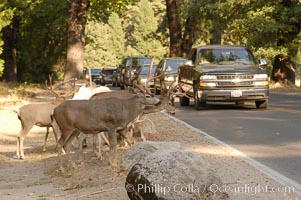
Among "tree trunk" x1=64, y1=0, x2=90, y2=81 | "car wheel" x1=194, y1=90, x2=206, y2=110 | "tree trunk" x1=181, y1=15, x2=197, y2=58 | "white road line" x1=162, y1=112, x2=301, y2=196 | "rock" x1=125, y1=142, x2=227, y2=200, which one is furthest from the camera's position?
"tree trunk" x1=181, y1=15, x2=197, y2=58

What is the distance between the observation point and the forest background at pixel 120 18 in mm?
33469

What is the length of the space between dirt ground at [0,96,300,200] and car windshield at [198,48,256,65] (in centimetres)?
614

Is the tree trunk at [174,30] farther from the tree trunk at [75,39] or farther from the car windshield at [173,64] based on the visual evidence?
the car windshield at [173,64]

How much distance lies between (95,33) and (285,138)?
289ft

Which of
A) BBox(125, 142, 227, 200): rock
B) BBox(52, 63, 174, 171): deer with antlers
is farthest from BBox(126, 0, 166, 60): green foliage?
BBox(125, 142, 227, 200): rock

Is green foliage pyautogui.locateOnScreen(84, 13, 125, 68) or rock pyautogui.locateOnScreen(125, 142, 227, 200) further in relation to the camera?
green foliage pyautogui.locateOnScreen(84, 13, 125, 68)

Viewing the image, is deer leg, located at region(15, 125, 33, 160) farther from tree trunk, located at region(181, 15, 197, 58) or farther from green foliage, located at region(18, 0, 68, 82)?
tree trunk, located at region(181, 15, 197, 58)

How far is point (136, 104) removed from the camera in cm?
1152

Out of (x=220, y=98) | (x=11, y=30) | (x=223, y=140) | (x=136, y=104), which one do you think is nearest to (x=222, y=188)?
(x=136, y=104)

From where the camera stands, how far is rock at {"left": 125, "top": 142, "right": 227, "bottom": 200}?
7871mm

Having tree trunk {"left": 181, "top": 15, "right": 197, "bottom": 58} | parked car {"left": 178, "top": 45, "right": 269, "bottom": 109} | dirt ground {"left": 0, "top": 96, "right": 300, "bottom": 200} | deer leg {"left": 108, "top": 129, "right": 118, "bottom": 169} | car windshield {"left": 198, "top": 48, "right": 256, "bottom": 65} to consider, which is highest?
tree trunk {"left": 181, "top": 15, "right": 197, "bottom": 58}

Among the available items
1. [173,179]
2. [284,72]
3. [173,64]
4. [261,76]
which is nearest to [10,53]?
[173,64]

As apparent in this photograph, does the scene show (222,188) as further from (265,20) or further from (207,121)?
(265,20)

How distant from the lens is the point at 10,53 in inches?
1781
